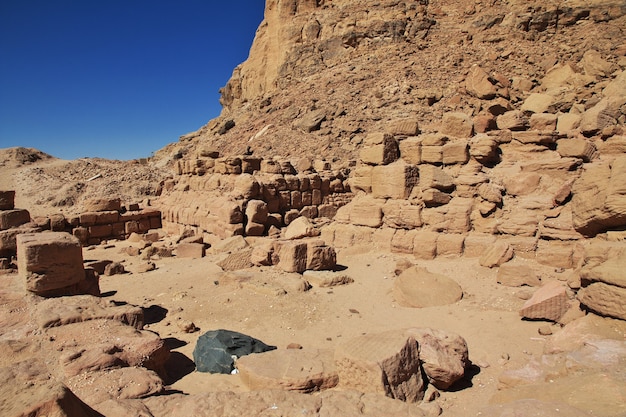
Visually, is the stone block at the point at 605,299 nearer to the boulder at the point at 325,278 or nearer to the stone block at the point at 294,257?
the boulder at the point at 325,278

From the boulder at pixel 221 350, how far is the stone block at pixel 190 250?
482 cm

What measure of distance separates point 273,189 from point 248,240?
1.83 m

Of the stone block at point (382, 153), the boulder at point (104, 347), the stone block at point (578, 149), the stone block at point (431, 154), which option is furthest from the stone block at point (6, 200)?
the stone block at point (578, 149)

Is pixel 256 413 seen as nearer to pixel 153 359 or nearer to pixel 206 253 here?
pixel 153 359

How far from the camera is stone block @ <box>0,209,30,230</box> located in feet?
25.0

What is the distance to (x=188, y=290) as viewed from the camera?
689cm

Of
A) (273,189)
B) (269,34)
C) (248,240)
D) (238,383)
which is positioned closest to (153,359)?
(238,383)

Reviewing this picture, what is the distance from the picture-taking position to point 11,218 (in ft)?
25.4

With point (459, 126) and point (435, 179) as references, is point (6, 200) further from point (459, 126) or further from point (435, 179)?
point (459, 126)

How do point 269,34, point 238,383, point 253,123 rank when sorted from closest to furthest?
point 238,383 → point 253,123 → point 269,34

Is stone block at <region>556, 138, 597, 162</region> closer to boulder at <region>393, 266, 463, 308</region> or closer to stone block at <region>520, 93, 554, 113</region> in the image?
boulder at <region>393, 266, 463, 308</region>

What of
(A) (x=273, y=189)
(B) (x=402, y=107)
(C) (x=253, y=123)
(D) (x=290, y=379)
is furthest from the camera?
(C) (x=253, y=123)

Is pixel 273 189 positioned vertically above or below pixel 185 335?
above

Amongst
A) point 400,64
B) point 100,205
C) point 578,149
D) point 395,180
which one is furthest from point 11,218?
point 400,64
